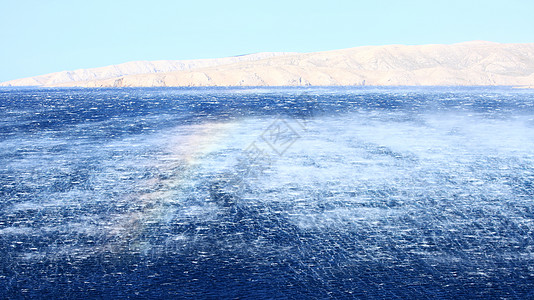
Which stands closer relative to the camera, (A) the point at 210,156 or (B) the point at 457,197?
(B) the point at 457,197

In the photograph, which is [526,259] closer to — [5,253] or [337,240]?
[337,240]

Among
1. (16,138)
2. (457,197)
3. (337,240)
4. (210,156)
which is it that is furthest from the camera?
(16,138)

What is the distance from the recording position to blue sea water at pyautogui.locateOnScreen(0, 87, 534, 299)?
47.3ft

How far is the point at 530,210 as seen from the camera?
2114 cm

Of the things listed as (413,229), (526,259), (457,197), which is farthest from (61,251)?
(457,197)

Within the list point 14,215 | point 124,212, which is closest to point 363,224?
point 124,212

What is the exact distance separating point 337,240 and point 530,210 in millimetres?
9114

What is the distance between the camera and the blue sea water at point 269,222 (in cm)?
1441

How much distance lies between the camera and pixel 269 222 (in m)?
19.8

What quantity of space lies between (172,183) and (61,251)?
10.5 meters

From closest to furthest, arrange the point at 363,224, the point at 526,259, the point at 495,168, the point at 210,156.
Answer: the point at 526,259 < the point at 363,224 < the point at 495,168 < the point at 210,156

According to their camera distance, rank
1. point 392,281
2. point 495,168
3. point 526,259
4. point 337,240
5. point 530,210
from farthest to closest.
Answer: point 495,168 → point 530,210 → point 337,240 → point 526,259 → point 392,281

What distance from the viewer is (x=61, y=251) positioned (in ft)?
55.6

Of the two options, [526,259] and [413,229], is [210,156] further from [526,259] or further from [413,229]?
[526,259]
